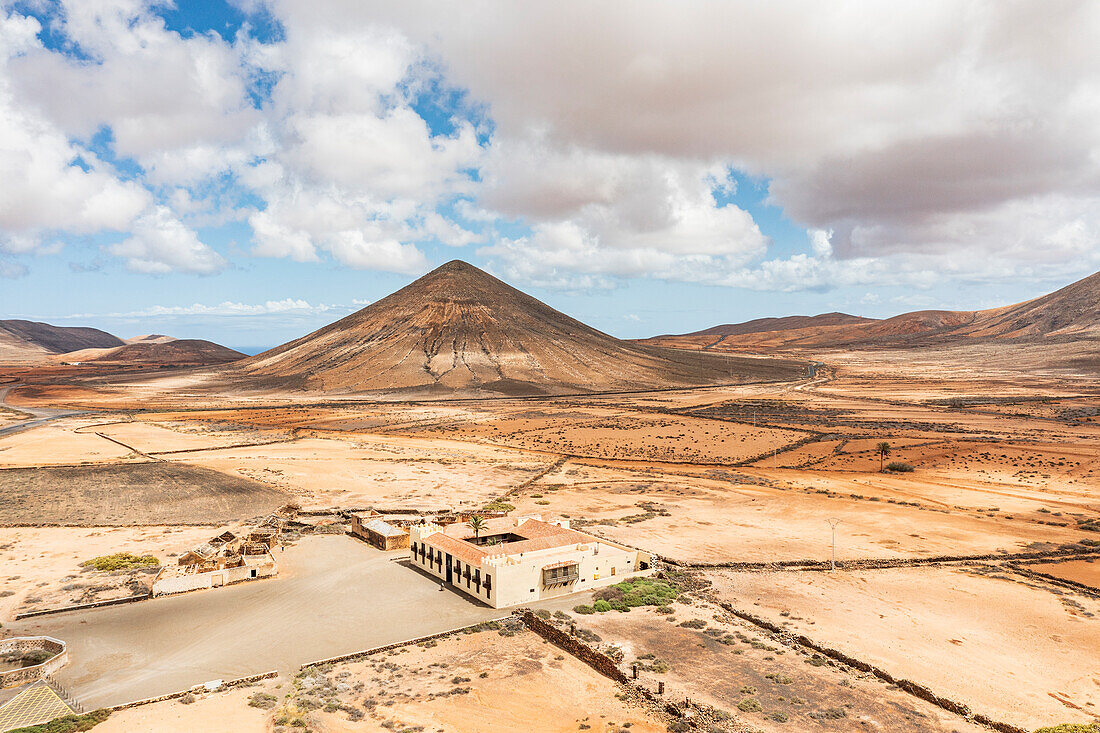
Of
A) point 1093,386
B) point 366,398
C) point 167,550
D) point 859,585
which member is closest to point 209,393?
point 366,398

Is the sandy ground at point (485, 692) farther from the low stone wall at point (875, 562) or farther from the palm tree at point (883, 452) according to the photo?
the palm tree at point (883, 452)

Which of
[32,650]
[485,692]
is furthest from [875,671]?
[32,650]

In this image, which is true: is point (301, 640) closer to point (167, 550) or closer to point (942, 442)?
point (167, 550)

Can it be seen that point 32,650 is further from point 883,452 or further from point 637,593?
point 883,452

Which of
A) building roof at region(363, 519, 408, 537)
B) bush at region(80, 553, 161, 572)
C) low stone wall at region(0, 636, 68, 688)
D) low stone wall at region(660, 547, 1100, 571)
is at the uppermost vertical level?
building roof at region(363, 519, 408, 537)

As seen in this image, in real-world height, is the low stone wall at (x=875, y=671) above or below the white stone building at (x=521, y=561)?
below

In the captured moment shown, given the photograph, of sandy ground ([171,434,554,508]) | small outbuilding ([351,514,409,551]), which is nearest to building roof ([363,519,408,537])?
small outbuilding ([351,514,409,551])

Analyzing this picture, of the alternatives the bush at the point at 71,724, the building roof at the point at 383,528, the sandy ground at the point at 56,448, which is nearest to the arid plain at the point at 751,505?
the sandy ground at the point at 56,448

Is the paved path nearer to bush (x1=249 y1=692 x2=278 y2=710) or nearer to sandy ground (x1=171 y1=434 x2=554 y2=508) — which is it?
bush (x1=249 y1=692 x2=278 y2=710)
